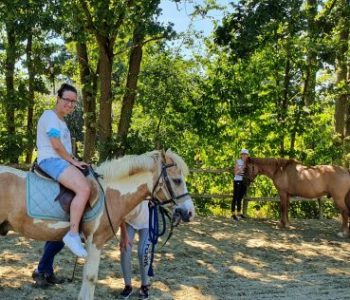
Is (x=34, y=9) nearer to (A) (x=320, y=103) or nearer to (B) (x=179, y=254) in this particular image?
(B) (x=179, y=254)

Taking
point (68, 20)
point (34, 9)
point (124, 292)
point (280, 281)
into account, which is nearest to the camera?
point (124, 292)

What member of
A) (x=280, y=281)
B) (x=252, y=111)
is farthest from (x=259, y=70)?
(x=280, y=281)

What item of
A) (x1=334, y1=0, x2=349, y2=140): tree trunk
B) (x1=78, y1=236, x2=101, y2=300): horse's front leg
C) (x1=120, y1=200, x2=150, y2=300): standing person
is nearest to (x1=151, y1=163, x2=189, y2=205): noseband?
(x1=120, y1=200, x2=150, y2=300): standing person

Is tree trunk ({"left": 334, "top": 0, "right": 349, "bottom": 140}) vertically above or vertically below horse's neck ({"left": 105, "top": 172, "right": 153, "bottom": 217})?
above

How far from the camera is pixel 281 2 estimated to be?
9.27 metres

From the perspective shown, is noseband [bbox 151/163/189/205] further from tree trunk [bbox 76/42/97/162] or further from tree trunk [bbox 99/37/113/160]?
tree trunk [bbox 76/42/97/162]

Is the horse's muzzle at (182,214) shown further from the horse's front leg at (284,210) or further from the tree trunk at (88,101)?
the tree trunk at (88,101)

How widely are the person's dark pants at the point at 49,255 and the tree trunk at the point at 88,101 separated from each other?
6.57m

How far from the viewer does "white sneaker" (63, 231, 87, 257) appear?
13.4 ft

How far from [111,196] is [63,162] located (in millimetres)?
595

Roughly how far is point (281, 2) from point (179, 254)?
5.26 metres

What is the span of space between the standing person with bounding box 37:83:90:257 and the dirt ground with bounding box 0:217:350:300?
4.44ft

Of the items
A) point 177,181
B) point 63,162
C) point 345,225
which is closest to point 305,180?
point 345,225

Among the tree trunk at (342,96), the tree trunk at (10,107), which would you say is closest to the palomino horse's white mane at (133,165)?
the tree trunk at (10,107)
